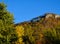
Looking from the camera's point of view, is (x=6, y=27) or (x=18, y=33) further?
(x=18, y=33)

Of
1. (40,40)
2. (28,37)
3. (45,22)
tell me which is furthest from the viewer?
(45,22)

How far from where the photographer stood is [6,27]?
1499 inches

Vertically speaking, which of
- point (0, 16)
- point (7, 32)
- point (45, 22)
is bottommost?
point (7, 32)

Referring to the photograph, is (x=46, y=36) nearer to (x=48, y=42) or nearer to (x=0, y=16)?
(x=48, y=42)

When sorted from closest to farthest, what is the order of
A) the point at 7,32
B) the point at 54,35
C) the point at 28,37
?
the point at 7,32, the point at 54,35, the point at 28,37

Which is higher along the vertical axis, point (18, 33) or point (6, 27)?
point (18, 33)

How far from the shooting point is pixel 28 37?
2349 inches

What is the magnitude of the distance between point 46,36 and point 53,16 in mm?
61237

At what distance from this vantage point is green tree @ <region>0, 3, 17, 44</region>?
3753 centimetres

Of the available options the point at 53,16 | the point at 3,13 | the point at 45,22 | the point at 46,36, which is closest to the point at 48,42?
the point at 46,36

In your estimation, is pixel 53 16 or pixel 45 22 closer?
pixel 45 22

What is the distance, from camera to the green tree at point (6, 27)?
37.5 m

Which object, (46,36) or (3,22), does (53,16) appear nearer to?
(46,36)

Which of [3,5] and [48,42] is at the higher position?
[3,5]
